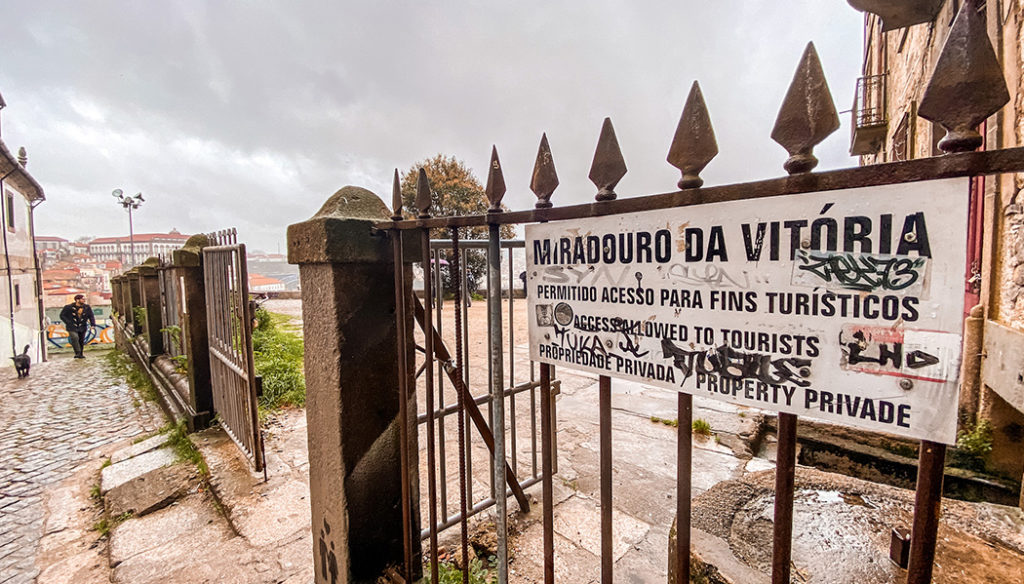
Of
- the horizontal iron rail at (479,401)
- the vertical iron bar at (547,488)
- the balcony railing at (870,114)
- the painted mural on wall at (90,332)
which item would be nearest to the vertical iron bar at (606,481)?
the vertical iron bar at (547,488)

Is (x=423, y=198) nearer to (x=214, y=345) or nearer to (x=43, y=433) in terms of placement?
(x=214, y=345)

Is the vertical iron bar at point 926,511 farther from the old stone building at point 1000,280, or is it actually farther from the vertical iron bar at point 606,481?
the old stone building at point 1000,280

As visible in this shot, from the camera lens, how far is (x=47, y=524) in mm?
3232

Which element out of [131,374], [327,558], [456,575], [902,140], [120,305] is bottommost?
[131,374]

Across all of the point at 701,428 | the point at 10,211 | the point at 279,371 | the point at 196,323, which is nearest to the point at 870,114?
the point at 701,428

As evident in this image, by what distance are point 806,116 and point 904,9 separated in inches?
248

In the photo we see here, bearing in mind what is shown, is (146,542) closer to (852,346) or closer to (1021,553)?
(852,346)

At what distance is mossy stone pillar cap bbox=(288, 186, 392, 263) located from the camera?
168 cm

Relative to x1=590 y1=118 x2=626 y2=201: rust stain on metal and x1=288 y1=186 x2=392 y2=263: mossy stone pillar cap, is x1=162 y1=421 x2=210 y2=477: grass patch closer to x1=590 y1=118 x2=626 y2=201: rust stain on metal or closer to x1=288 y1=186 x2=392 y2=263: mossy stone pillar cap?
x1=288 y1=186 x2=392 y2=263: mossy stone pillar cap

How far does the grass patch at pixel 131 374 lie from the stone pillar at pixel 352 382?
6409mm

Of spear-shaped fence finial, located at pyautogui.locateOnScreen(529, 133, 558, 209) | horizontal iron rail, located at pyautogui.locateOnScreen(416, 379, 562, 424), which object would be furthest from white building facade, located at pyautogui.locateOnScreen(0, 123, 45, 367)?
spear-shaped fence finial, located at pyautogui.locateOnScreen(529, 133, 558, 209)

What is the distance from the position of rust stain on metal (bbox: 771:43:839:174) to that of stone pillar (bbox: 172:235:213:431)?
16.7ft

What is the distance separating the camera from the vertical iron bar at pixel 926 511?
75cm

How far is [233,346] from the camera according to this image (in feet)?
12.2
